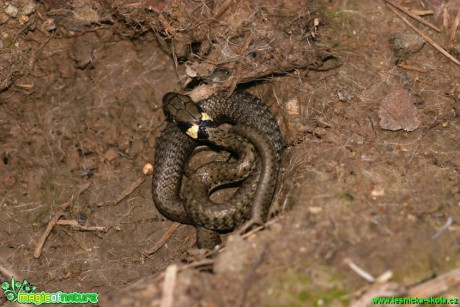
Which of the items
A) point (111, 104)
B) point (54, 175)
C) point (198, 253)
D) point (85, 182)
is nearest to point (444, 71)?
point (198, 253)

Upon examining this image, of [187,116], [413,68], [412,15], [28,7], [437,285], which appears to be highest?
[28,7]

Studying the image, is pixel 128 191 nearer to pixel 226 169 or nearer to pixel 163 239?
pixel 163 239

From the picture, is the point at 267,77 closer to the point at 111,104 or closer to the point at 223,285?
the point at 111,104

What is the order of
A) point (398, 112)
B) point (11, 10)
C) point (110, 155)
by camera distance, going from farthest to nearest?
1. point (110, 155)
2. point (11, 10)
3. point (398, 112)


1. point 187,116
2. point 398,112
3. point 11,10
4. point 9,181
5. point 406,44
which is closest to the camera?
point 398,112

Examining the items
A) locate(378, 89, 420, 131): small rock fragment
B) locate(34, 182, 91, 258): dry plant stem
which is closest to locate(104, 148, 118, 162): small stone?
locate(34, 182, 91, 258): dry plant stem

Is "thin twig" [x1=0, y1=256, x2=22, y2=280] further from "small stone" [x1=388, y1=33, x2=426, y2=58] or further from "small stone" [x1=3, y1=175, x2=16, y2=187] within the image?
"small stone" [x1=388, y1=33, x2=426, y2=58]

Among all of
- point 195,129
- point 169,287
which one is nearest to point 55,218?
point 195,129
